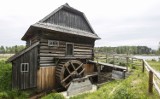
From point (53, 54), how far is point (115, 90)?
7.27 m

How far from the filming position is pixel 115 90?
23.8 ft

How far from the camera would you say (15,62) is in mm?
11156

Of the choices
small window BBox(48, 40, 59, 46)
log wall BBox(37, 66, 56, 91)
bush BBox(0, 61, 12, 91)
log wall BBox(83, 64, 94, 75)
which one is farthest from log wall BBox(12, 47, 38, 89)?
log wall BBox(83, 64, 94, 75)

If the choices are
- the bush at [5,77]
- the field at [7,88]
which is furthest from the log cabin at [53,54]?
the bush at [5,77]

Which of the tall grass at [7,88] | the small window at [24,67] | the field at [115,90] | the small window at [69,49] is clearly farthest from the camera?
the small window at [69,49]

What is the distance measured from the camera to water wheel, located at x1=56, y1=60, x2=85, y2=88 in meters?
12.9

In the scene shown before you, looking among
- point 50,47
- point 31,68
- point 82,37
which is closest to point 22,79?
point 31,68

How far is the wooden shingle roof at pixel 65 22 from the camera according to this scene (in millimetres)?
12884

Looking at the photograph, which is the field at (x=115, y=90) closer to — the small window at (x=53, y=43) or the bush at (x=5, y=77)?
the bush at (x=5, y=77)

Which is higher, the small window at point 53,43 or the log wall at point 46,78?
the small window at point 53,43

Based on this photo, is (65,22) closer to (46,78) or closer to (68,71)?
(68,71)

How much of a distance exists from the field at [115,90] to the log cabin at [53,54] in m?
1.01

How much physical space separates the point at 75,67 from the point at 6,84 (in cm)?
650

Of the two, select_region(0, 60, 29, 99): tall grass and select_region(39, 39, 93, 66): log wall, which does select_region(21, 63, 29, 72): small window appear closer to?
select_region(39, 39, 93, 66): log wall
